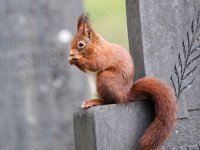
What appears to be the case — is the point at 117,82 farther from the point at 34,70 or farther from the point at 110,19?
the point at 110,19

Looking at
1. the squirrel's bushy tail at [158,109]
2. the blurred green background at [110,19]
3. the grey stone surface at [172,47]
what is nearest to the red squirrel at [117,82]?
the squirrel's bushy tail at [158,109]

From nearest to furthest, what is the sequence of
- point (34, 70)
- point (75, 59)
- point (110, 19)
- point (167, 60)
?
point (75, 59)
point (167, 60)
point (34, 70)
point (110, 19)

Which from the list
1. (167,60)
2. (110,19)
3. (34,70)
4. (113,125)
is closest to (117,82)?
(113,125)

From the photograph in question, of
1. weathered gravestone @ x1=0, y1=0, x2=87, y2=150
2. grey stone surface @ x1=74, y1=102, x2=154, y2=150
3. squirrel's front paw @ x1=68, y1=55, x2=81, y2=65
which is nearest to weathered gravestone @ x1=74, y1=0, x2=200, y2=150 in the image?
grey stone surface @ x1=74, y1=102, x2=154, y2=150

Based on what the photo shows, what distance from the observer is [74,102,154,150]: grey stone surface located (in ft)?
14.4

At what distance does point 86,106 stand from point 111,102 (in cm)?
11

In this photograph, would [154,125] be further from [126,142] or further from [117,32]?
[117,32]

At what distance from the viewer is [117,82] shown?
4.43m

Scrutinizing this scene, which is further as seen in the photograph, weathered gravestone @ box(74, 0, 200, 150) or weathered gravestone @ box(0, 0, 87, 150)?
weathered gravestone @ box(0, 0, 87, 150)

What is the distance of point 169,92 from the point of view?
446 cm

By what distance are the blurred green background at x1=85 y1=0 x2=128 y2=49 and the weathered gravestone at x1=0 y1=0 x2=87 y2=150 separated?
8.91 ft

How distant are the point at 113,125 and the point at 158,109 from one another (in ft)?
0.68

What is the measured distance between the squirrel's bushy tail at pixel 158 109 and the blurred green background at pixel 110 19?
4.88m

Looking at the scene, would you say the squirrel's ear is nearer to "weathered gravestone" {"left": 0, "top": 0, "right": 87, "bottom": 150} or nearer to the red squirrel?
the red squirrel
